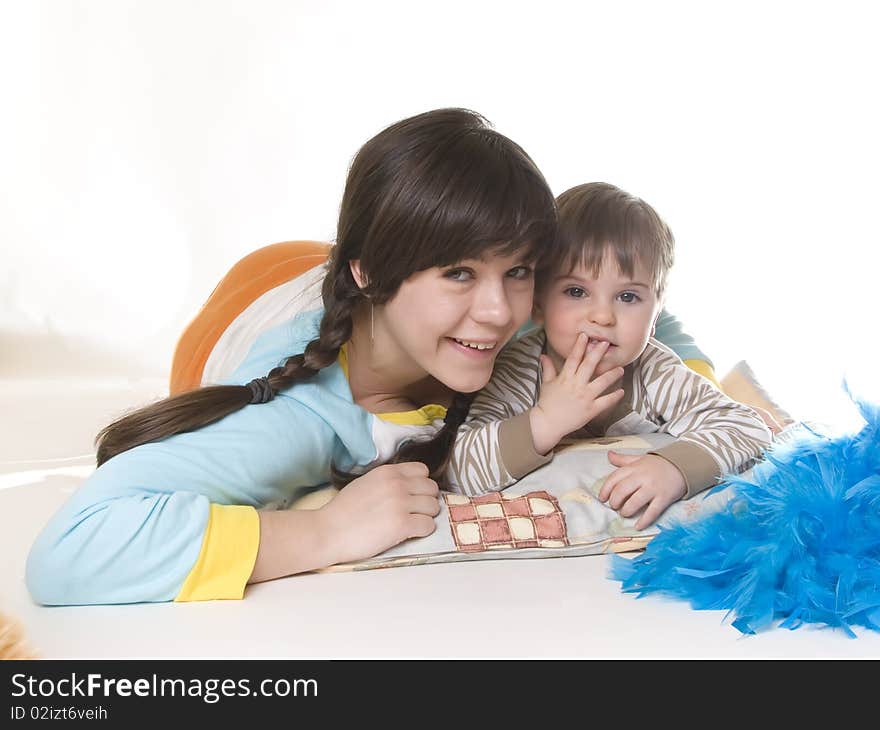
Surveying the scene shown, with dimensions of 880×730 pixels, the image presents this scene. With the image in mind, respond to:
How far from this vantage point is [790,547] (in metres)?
1.22

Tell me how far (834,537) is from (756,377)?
89 cm

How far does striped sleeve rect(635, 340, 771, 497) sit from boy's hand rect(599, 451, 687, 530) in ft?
0.06

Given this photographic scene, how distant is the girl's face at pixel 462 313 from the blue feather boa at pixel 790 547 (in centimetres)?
33

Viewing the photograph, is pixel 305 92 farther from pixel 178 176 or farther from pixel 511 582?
pixel 511 582

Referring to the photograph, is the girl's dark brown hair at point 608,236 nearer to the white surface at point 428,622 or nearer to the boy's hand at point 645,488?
the boy's hand at point 645,488

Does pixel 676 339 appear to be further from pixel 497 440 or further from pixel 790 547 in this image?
pixel 790 547

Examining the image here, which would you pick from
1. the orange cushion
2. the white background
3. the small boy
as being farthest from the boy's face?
the white background

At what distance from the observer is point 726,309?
10.8ft

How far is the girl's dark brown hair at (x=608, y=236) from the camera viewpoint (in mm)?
1533

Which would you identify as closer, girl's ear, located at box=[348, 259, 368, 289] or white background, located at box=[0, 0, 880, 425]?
girl's ear, located at box=[348, 259, 368, 289]

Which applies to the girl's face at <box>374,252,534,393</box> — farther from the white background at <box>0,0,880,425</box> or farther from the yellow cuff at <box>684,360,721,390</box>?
the white background at <box>0,0,880,425</box>

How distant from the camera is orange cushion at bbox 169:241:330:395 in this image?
200 centimetres

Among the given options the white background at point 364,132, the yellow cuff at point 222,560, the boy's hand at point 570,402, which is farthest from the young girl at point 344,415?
the white background at point 364,132

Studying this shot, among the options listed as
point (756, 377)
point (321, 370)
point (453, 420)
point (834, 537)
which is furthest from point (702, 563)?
point (756, 377)
